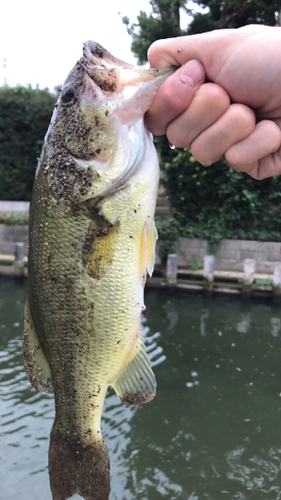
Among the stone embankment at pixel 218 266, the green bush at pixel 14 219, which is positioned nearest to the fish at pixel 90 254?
the stone embankment at pixel 218 266

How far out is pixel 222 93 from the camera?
178cm

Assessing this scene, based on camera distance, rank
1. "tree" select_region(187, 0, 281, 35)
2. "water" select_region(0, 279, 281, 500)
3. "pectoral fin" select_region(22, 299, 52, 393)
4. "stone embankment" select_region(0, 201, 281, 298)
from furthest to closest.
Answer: "tree" select_region(187, 0, 281, 35)
"stone embankment" select_region(0, 201, 281, 298)
"water" select_region(0, 279, 281, 500)
"pectoral fin" select_region(22, 299, 52, 393)

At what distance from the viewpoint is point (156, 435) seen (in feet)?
18.0

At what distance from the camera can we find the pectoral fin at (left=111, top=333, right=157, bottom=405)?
6.56 feet

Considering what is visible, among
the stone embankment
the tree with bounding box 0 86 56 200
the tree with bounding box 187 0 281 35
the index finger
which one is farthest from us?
the tree with bounding box 0 86 56 200

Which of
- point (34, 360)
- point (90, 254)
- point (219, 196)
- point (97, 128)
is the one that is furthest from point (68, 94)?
point (219, 196)

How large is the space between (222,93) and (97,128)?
2.03ft

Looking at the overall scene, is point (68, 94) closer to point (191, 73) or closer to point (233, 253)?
point (191, 73)

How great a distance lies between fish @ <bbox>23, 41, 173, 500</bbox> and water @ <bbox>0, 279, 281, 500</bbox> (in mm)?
3112

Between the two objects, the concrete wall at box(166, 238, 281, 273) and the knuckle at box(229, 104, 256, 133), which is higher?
the knuckle at box(229, 104, 256, 133)

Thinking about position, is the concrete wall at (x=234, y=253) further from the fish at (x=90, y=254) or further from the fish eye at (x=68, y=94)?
the fish eye at (x=68, y=94)

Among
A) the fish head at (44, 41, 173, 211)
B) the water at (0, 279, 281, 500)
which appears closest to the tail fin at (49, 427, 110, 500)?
the fish head at (44, 41, 173, 211)

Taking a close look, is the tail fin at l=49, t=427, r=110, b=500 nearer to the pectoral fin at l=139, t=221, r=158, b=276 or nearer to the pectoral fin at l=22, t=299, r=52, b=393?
the pectoral fin at l=22, t=299, r=52, b=393

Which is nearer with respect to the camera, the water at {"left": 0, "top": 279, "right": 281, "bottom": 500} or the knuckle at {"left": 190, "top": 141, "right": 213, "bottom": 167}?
the knuckle at {"left": 190, "top": 141, "right": 213, "bottom": 167}
